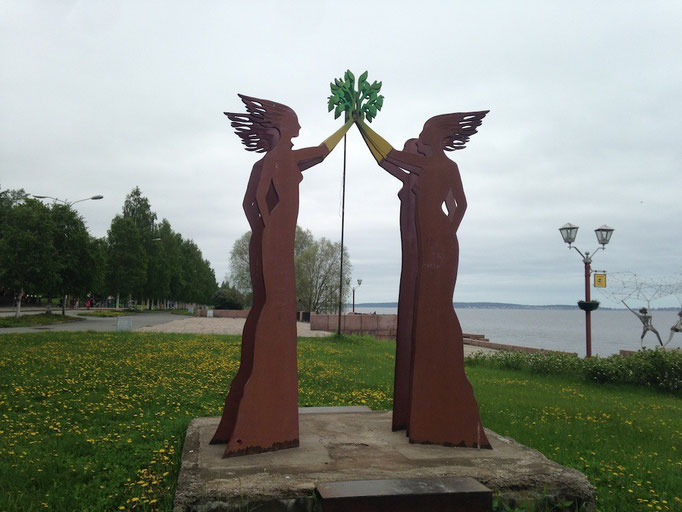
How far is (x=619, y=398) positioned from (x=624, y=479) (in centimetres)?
631

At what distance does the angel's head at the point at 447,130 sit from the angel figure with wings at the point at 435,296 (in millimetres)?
12

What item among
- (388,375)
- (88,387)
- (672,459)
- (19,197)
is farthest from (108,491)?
(19,197)

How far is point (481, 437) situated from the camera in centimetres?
570

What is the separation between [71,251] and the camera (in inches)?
1195

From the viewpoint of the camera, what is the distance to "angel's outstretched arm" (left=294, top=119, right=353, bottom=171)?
5.82 meters

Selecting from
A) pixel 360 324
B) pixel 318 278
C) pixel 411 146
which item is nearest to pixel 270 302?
pixel 411 146

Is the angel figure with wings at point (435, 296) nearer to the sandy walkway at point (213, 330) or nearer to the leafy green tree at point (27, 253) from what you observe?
the sandy walkway at point (213, 330)

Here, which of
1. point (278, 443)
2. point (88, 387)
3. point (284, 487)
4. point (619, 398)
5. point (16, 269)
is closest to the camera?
point (284, 487)

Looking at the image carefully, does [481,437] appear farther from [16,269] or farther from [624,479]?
[16,269]

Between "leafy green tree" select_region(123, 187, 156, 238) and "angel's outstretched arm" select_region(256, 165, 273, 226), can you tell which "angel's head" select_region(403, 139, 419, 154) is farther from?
"leafy green tree" select_region(123, 187, 156, 238)

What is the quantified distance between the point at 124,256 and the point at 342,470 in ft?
142

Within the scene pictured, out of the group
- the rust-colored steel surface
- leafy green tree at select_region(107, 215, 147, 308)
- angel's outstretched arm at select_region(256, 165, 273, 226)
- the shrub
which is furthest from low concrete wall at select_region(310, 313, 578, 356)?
angel's outstretched arm at select_region(256, 165, 273, 226)

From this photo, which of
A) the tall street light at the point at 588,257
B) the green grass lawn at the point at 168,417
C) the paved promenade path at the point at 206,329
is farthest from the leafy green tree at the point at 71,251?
the tall street light at the point at 588,257

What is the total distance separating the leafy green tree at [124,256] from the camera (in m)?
43.8
